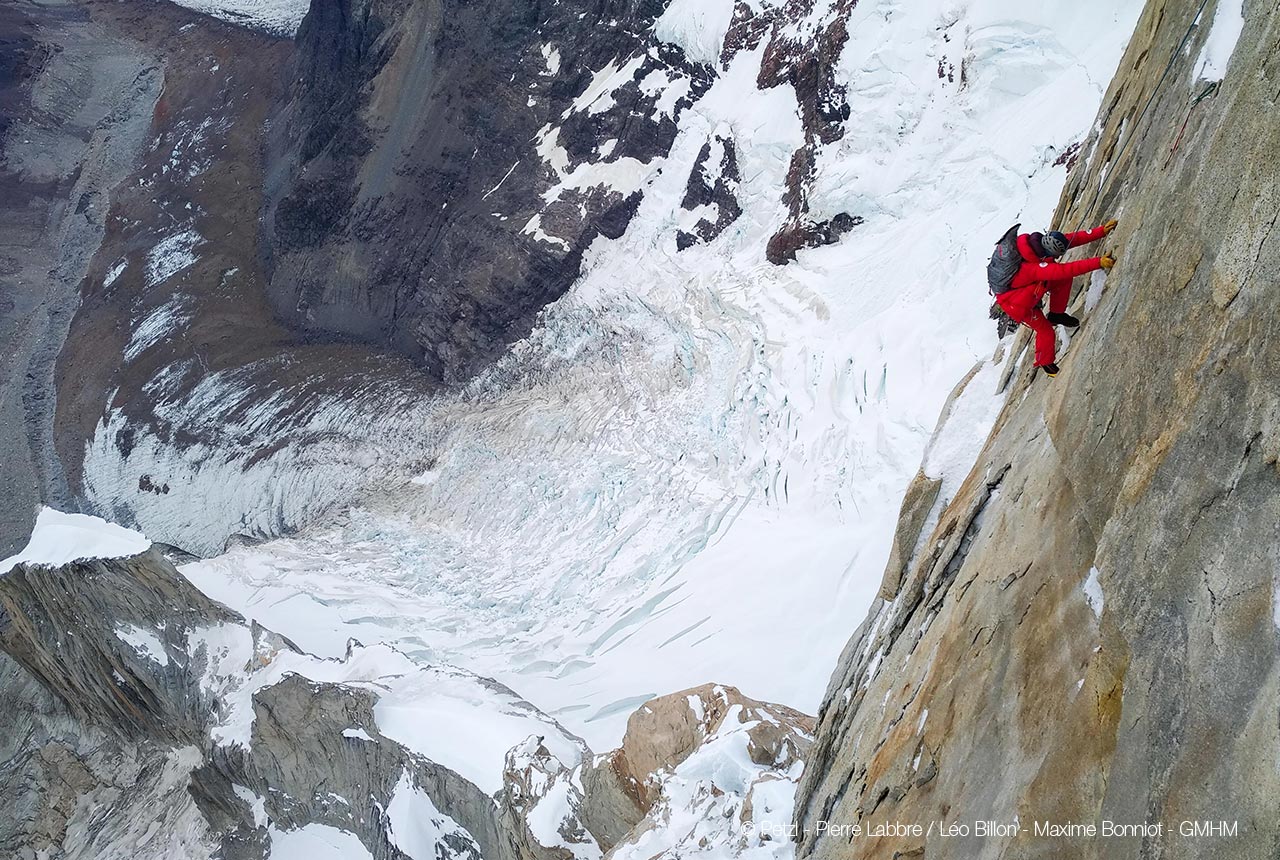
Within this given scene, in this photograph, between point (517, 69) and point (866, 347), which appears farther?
point (517, 69)

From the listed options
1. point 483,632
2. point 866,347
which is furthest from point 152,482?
point 866,347

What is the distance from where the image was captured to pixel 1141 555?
5023 mm

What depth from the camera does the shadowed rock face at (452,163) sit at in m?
31.0

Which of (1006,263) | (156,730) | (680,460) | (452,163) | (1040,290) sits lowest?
(156,730)

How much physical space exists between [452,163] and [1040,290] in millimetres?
32146

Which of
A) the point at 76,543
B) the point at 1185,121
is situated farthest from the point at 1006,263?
the point at 76,543

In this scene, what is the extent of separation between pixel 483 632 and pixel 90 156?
46065mm

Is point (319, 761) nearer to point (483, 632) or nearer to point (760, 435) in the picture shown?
point (483, 632)

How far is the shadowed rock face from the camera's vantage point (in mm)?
31031

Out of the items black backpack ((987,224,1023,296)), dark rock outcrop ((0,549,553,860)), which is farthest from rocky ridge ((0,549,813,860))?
black backpack ((987,224,1023,296))

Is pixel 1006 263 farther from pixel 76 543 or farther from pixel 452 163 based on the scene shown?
pixel 452 163

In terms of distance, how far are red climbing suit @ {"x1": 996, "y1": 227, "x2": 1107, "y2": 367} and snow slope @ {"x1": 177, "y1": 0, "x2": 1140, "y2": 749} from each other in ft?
30.8

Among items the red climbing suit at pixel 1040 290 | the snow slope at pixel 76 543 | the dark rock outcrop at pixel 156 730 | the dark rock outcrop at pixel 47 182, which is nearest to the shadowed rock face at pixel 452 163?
the dark rock outcrop at pixel 47 182

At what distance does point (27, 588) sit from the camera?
22125 mm
